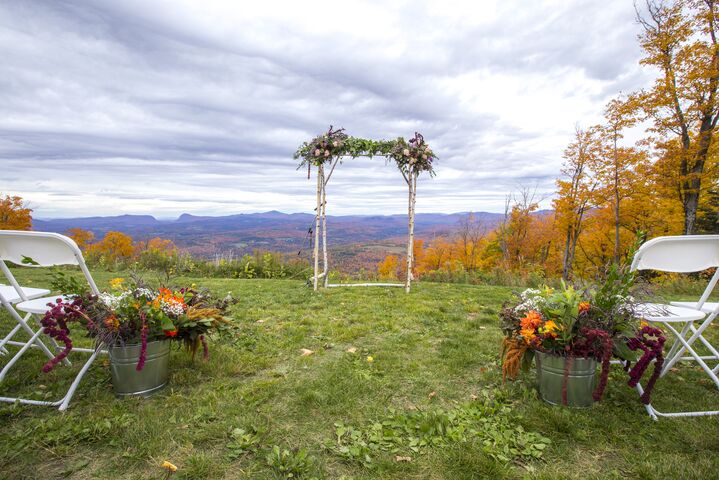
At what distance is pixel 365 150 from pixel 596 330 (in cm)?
597

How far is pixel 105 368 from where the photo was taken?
3.22 m

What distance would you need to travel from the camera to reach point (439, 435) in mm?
2336

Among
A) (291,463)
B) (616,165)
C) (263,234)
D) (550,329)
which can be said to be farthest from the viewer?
(263,234)

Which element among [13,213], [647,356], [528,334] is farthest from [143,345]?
[13,213]

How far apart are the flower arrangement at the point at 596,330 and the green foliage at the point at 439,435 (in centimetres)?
45

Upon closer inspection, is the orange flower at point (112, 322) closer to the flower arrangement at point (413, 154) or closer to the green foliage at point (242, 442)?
the green foliage at point (242, 442)

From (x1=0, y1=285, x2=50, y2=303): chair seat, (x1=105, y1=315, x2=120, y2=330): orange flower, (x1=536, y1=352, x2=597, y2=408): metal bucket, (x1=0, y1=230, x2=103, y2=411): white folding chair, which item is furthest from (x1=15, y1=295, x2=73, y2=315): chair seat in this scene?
(x1=536, y1=352, x2=597, y2=408): metal bucket

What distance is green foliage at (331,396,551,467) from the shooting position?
84.7 inches

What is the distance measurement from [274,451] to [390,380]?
132 centimetres

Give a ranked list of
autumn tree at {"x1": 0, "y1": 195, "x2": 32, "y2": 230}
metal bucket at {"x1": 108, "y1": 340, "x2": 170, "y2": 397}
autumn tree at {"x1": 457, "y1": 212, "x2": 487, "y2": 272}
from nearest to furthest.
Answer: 1. metal bucket at {"x1": 108, "y1": 340, "x2": 170, "y2": 397}
2. autumn tree at {"x1": 0, "y1": 195, "x2": 32, "y2": 230}
3. autumn tree at {"x1": 457, "y1": 212, "x2": 487, "y2": 272}

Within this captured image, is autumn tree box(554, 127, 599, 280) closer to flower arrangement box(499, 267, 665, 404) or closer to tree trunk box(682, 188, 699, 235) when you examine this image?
tree trunk box(682, 188, 699, 235)

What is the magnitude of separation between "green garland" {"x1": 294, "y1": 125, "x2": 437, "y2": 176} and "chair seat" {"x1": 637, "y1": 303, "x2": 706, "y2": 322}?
17.6ft

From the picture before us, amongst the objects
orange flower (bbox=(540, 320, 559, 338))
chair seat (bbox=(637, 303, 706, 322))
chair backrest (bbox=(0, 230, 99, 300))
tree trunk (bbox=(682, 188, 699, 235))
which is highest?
tree trunk (bbox=(682, 188, 699, 235))

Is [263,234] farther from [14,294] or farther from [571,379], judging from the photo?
[571,379]
